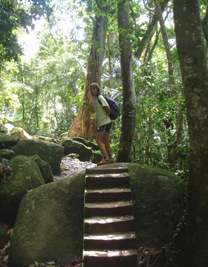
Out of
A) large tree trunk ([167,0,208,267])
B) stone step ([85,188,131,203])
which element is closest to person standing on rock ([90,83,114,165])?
stone step ([85,188,131,203])

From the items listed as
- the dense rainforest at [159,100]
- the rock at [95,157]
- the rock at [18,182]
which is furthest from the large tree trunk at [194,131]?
the rock at [95,157]

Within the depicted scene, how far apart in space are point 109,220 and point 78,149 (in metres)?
6.00

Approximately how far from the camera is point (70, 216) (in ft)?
→ 13.7

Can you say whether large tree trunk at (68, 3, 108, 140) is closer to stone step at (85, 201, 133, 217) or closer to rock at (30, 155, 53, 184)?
rock at (30, 155, 53, 184)

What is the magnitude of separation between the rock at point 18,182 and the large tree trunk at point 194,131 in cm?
312

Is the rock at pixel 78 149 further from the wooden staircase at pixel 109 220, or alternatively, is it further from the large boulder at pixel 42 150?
the wooden staircase at pixel 109 220

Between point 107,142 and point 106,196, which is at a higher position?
point 107,142

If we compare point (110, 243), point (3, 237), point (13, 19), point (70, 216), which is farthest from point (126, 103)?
point (13, 19)

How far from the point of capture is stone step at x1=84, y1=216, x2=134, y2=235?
351cm

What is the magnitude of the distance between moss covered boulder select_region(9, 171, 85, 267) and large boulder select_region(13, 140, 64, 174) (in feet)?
7.00

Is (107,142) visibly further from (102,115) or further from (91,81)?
(91,81)

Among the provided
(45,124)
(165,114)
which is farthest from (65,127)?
(165,114)

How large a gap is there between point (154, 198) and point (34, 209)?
7.42 feet

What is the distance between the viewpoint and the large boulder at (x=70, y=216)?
3.79m
